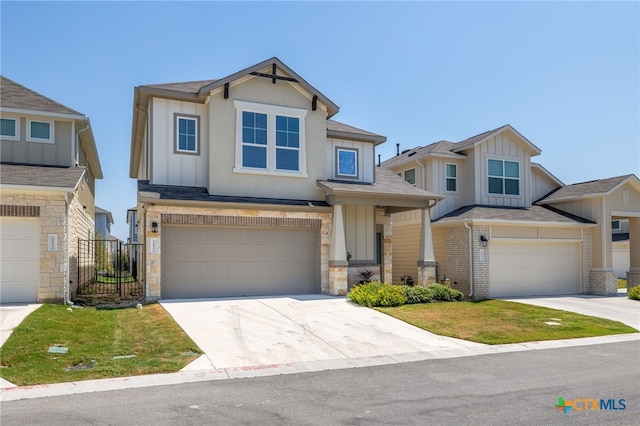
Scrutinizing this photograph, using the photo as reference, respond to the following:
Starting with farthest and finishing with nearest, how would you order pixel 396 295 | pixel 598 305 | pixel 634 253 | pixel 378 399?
pixel 634 253 < pixel 598 305 < pixel 396 295 < pixel 378 399

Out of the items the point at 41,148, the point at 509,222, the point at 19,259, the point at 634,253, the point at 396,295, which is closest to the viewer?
the point at 19,259

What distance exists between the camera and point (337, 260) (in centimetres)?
1647

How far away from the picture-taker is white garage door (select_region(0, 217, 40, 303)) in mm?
13141

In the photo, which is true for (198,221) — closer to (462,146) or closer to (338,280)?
(338,280)

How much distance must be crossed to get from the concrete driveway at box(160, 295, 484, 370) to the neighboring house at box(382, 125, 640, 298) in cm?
710

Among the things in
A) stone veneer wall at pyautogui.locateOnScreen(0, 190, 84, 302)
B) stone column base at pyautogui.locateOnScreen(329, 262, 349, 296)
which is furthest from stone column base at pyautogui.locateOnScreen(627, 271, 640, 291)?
stone veneer wall at pyautogui.locateOnScreen(0, 190, 84, 302)

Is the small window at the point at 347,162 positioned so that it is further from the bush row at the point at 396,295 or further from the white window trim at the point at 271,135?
the bush row at the point at 396,295

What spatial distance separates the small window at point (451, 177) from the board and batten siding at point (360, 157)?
14.8 feet

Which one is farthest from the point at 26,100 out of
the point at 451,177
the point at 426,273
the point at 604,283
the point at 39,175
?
the point at 604,283

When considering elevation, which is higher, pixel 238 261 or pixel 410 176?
pixel 410 176

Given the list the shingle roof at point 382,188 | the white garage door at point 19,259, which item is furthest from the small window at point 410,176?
the white garage door at point 19,259

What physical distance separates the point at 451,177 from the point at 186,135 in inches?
474

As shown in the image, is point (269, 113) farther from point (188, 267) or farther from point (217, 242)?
point (188, 267)

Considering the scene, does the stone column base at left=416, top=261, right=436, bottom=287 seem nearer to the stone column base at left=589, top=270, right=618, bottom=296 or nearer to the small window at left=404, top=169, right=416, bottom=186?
the small window at left=404, top=169, right=416, bottom=186
